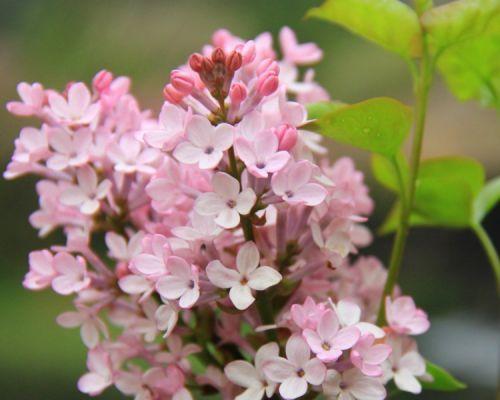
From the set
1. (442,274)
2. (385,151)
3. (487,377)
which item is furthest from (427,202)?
(442,274)

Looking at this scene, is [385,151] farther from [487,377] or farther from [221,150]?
[487,377]

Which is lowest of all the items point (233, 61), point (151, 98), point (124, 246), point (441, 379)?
point (151, 98)

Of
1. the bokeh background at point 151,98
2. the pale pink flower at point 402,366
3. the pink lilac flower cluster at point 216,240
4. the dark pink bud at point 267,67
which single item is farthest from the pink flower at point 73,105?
the bokeh background at point 151,98

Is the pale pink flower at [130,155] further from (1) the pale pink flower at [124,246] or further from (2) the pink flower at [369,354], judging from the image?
(2) the pink flower at [369,354]

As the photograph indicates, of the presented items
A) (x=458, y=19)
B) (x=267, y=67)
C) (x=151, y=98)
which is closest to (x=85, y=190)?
(x=267, y=67)

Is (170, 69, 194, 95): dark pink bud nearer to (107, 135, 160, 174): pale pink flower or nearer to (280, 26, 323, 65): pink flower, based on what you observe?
(107, 135, 160, 174): pale pink flower

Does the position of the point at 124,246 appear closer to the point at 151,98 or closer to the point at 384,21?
the point at 384,21

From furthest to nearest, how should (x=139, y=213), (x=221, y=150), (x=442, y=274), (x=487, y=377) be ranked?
(x=442, y=274)
(x=487, y=377)
(x=139, y=213)
(x=221, y=150)
